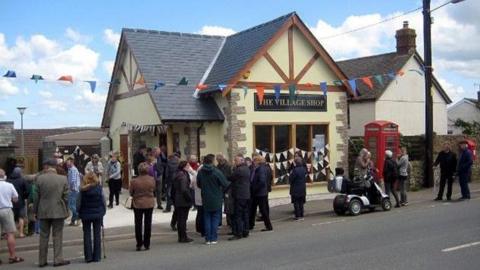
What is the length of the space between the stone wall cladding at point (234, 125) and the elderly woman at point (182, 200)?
579 cm

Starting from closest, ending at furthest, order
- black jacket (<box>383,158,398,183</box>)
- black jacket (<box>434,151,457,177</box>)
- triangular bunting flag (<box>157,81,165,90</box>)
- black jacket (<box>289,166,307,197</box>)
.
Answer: black jacket (<box>289,166,307,197</box>)
black jacket (<box>383,158,398,183</box>)
black jacket (<box>434,151,457,177</box>)
triangular bunting flag (<box>157,81,165,90</box>)

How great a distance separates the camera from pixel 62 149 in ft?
81.4

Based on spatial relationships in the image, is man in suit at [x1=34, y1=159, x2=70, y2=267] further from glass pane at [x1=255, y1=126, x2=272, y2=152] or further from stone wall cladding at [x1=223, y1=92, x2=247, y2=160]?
glass pane at [x1=255, y1=126, x2=272, y2=152]

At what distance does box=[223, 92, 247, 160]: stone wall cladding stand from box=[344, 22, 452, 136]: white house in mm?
11440

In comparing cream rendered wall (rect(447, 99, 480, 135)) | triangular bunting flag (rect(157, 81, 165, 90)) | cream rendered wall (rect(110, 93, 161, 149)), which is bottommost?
cream rendered wall (rect(110, 93, 161, 149))

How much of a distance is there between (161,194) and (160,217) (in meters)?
1.91

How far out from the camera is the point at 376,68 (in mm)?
30078

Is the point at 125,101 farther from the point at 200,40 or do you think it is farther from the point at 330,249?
the point at 330,249

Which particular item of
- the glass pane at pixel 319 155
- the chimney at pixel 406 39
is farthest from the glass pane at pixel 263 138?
the chimney at pixel 406 39

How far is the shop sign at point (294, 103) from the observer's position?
1859 cm

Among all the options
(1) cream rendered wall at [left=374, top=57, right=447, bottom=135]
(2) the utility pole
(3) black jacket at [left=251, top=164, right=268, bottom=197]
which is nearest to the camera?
(3) black jacket at [left=251, top=164, right=268, bottom=197]

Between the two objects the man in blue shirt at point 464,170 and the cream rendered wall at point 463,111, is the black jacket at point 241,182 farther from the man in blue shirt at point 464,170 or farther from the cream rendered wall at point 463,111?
the cream rendered wall at point 463,111

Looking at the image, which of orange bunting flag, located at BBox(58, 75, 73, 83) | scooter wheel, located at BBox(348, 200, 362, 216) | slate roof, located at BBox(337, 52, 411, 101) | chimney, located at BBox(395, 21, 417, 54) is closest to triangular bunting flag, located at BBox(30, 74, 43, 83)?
orange bunting flag, located at BBox(58, 75, 73, 83)

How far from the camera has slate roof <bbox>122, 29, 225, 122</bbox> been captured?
18234 millimetres
